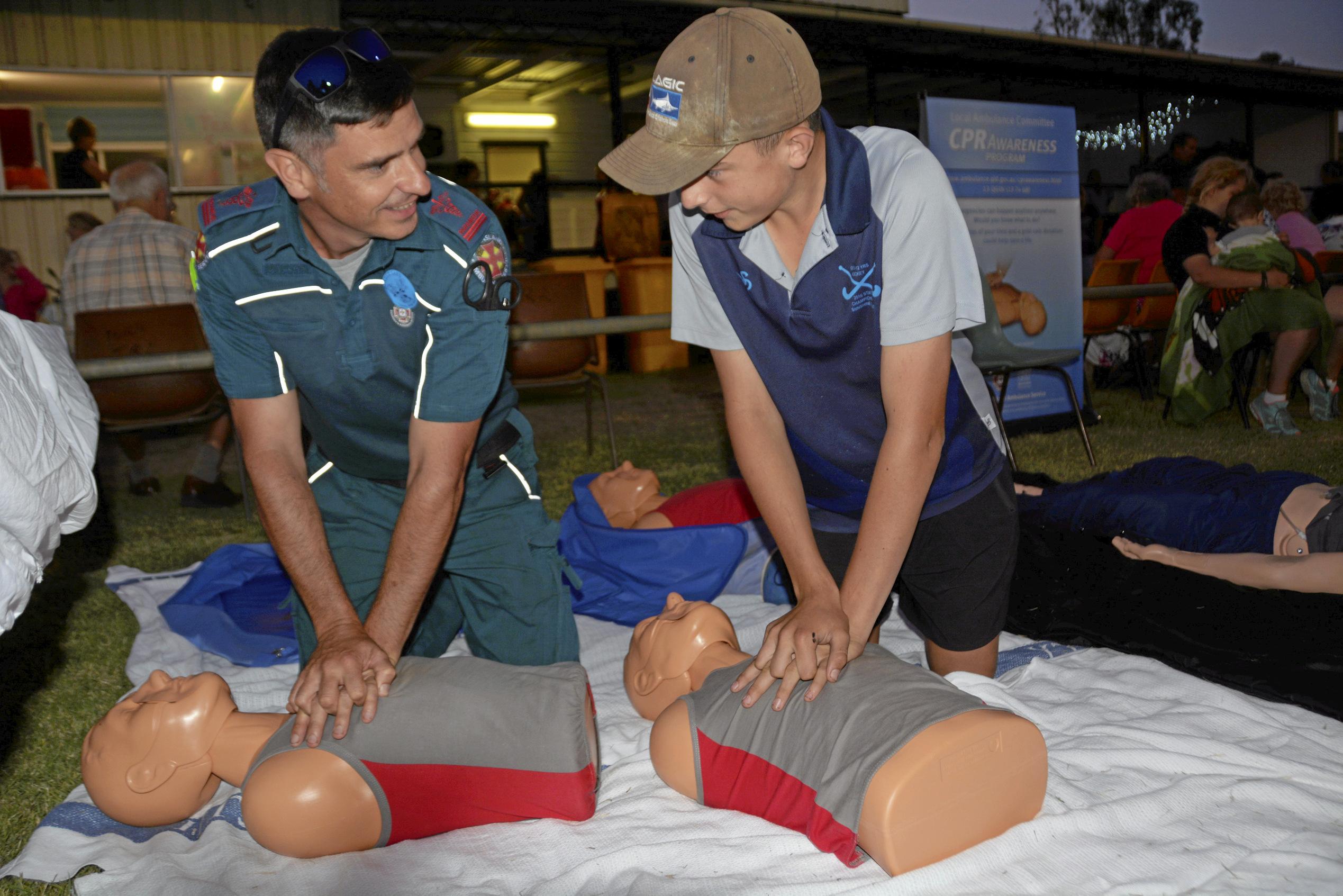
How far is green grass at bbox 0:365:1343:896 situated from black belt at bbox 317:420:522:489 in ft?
3.20

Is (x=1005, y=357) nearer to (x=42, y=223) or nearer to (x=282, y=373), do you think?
(x=282, y=373)

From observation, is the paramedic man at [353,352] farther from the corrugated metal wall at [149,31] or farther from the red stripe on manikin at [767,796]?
the corrugated metal wall at [149,31]

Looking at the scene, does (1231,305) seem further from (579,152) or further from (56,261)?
(579,152)

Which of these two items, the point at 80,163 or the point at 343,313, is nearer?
the point at 343,313

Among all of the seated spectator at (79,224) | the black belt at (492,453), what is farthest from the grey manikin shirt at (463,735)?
the seated spectator at (79,224)

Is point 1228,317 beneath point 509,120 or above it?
beneath

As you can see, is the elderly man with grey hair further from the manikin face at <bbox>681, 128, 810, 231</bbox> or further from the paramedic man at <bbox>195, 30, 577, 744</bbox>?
the manikin face at <bbox>681, 128, 810, 231</bbox>

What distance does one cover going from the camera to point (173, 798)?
1.92 m

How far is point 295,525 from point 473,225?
779 mm

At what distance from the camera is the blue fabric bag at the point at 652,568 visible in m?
3.17

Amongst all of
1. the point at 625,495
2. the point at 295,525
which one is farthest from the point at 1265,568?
the point at 295,525

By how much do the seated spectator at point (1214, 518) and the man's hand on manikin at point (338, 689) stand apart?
2280 millimetres

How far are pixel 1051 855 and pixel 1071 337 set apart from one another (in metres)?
4.69

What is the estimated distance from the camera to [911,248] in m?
1.80
